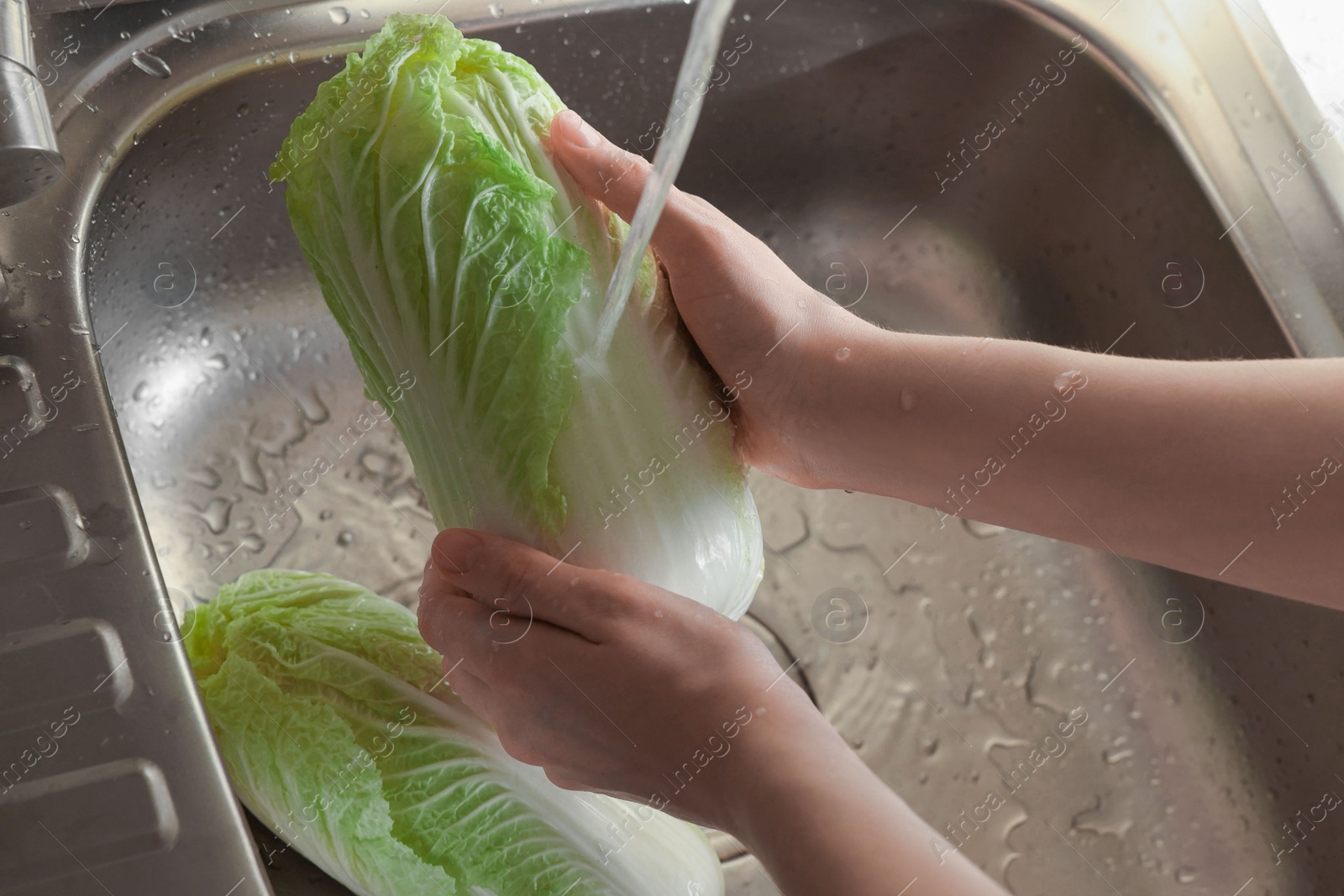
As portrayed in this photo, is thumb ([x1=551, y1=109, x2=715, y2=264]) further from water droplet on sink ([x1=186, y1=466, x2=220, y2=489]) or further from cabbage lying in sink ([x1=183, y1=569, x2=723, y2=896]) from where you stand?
water droplet on sink ([x1=186, y1=466, x2=220, y2=489])

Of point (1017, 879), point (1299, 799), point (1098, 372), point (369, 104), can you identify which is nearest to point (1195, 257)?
point (1098, 372)

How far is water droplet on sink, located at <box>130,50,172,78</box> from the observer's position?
114 centimetres

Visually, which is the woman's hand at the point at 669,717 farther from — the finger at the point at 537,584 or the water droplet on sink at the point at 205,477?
the water droplet on sink at the point at 205,477

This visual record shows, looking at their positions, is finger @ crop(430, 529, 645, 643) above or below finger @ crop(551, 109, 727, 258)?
below

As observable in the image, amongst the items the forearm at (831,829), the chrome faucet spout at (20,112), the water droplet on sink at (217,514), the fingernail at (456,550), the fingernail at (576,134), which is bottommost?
the forearm at (831,829)

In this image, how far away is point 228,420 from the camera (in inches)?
51.8

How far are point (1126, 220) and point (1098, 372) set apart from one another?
0.57m

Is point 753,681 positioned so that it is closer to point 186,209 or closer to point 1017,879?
point 1017,879

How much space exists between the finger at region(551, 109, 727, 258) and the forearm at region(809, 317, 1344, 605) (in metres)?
0.17

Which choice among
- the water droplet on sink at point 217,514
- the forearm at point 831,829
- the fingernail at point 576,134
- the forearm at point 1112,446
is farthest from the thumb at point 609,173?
the water droplet on sink at point 217,514

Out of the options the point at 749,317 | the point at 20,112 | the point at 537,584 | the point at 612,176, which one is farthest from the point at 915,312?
the point at 20,112

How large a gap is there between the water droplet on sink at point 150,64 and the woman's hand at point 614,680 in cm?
70

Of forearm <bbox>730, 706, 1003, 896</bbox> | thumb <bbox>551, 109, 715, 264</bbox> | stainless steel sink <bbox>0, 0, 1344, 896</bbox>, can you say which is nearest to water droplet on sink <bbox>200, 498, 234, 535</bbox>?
stainless steel sink <bbox>0, 0, 1344, 896</bbox>

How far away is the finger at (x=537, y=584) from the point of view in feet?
2.56
